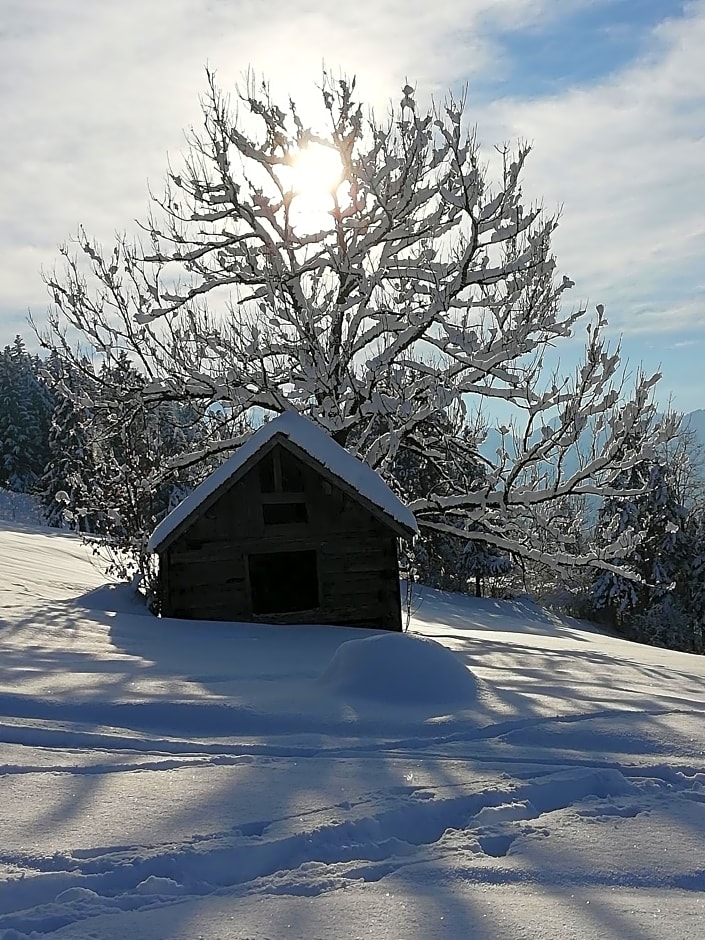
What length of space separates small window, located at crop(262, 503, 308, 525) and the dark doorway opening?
2.76m

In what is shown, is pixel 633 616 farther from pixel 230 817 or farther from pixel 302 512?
pixel 230 817

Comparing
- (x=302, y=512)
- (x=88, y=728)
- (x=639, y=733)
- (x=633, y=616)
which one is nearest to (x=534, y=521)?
(x=302, y=512)

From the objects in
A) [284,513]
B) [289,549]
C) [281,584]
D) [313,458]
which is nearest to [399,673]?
[313,458]

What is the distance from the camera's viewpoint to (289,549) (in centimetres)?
1245

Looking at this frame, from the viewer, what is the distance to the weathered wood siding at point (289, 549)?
39.5 feet

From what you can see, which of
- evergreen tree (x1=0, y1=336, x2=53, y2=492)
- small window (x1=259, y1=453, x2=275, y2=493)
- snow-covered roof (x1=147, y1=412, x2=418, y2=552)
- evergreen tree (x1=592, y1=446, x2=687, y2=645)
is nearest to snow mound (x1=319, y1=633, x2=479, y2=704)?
snow-covered roof (x1=147, y1=412, x2=418, y2=552)

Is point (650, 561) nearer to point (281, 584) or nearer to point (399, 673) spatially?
point (281, 584)

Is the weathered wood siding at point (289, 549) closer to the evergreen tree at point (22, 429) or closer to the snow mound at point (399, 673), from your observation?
the snow mound at point (399, 673)

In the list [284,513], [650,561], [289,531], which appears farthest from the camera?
[650,561]

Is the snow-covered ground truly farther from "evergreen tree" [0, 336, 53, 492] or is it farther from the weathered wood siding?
"evergreen tree" [0, 336, 53, 492]

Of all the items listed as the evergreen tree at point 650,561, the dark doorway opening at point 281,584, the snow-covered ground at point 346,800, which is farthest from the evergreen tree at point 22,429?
the snow-covered ground at point 346,800

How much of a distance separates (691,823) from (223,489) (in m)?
8.83

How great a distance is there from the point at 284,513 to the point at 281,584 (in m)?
3.35

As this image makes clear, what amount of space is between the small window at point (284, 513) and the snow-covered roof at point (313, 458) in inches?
42.2
